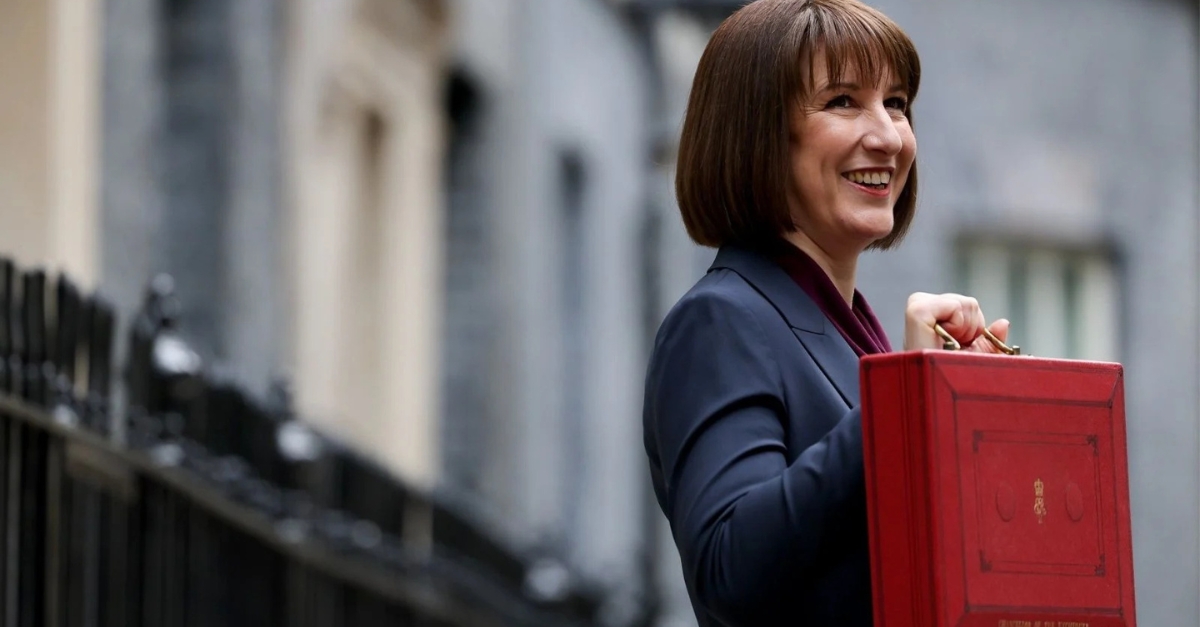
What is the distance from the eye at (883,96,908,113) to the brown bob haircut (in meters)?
0.02

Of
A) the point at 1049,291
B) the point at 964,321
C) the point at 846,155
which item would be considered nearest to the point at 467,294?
the point at 1049,291

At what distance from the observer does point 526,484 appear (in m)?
15.3

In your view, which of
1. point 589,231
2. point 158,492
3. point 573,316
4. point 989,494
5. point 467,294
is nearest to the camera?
point 989,494

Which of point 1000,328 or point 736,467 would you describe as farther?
point 1000,328

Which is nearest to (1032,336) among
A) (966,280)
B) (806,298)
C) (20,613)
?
(966,280)

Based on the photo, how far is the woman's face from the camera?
111 inches

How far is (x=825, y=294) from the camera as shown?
9.55 ft

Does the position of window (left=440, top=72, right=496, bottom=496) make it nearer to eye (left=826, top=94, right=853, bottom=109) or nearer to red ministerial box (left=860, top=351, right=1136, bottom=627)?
eye (left=826, top=94, right=853, bottom=109)

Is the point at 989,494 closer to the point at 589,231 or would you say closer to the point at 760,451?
the point at 760,451

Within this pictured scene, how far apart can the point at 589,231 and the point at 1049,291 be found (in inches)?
138

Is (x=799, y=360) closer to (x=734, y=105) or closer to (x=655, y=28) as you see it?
(x=734, y=105)

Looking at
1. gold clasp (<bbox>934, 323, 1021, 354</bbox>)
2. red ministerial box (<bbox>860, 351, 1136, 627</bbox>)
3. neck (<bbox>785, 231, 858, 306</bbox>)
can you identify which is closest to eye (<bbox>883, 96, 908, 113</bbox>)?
neck (<bbox>785, 231, 858, 306</bbox>)

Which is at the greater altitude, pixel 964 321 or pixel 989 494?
pixel 964 321

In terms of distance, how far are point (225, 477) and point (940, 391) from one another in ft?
12.5
